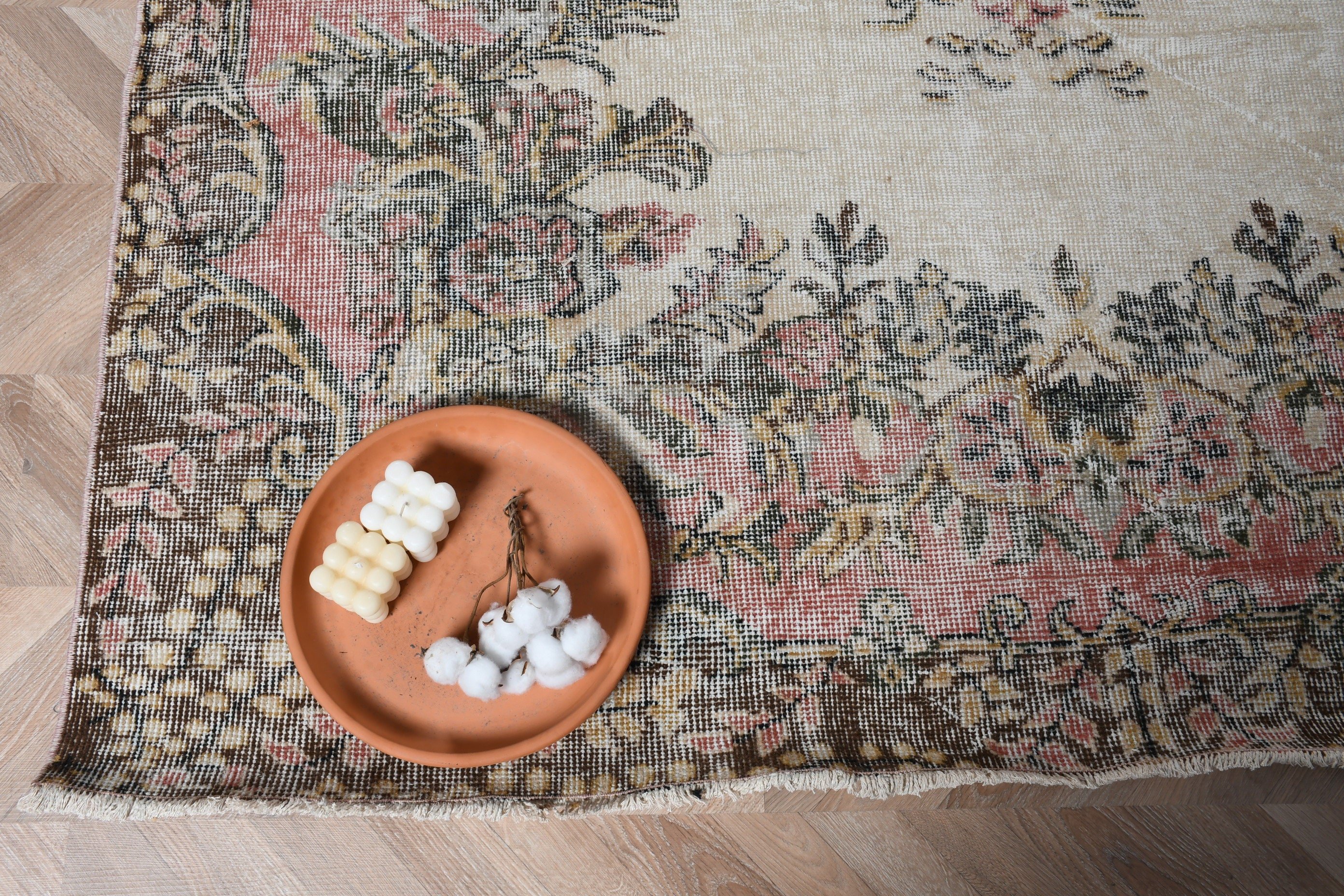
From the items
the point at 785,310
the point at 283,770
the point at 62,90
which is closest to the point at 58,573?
the point at 283,770

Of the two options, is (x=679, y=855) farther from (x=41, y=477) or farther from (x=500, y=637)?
(x=41, y=477)

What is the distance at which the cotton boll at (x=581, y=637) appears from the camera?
0.70 meters

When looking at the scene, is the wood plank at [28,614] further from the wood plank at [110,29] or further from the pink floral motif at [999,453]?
the pink floral motif at [999,453]

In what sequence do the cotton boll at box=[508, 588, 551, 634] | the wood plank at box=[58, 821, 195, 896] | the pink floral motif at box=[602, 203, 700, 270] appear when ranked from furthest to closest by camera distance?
1. the pink floral motif at box=[602, 203, 700, 270]
2. the wood plank at box=[58, 821, 195, 896]
3. the cotton boll at box=[508, 588, 551, 634]

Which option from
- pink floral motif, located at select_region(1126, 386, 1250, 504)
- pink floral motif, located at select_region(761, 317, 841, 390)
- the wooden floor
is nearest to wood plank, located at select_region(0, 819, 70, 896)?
the wooden floor

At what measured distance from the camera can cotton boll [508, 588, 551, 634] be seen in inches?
27.1

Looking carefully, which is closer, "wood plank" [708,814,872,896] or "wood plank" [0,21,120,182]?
"wood plank" [708,814,872,896]

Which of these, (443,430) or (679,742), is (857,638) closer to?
(679,742)

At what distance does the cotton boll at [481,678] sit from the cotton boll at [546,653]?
0.04 metres

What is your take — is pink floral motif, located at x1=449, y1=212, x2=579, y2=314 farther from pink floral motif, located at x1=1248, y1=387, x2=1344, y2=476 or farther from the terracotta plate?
pink floral motif, located at x1=1248, y1=387, x2=1344, y2=476

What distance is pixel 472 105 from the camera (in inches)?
36.9

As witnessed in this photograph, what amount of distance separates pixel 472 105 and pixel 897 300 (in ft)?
1.76

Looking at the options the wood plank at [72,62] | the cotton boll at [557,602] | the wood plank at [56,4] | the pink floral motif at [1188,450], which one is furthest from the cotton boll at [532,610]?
the wood plank at [56,4]

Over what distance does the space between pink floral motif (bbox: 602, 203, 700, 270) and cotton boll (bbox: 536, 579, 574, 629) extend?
37 centimetres
